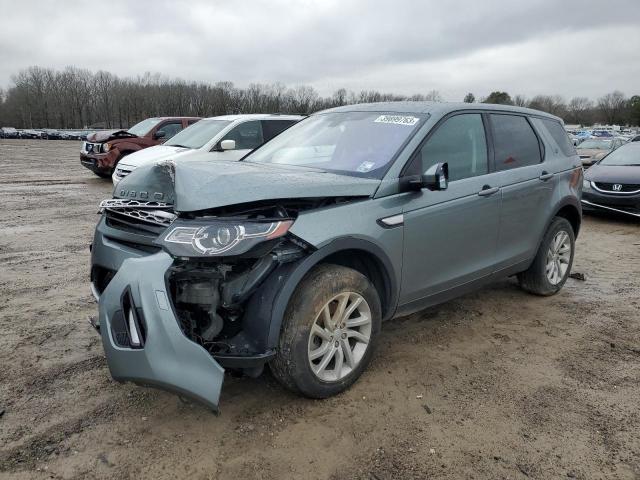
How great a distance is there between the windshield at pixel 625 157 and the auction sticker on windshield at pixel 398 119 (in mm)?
8347

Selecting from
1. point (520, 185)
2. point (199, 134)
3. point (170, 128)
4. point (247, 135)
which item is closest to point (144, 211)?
point (520, 185)

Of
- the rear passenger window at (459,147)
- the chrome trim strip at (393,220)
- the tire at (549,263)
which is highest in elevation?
the rear passenger window at (459,147)

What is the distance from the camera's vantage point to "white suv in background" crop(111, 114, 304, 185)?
31.9 ft

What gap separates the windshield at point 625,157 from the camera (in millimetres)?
10423

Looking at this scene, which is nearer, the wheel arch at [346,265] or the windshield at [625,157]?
the wheel arch at [346,265]

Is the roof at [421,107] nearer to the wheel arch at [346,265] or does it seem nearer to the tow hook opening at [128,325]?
the wheel arch at [346,265]

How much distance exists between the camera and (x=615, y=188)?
380 inches

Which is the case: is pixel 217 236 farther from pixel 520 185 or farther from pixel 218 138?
pixel 218 138

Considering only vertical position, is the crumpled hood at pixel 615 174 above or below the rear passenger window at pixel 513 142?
below

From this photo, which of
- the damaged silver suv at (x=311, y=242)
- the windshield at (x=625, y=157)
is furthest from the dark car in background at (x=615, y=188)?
the damaged silver suv at (x=311, y=242)

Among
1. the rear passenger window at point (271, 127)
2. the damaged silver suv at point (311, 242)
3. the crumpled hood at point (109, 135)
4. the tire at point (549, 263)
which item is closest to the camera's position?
the damaged silver suv at point (311, 242)

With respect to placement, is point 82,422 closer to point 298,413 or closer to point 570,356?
point 298,413

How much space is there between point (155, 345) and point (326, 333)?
0.97 meters

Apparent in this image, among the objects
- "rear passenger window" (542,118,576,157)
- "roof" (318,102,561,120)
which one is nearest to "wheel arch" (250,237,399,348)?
"roof" (318,102,561,120)
